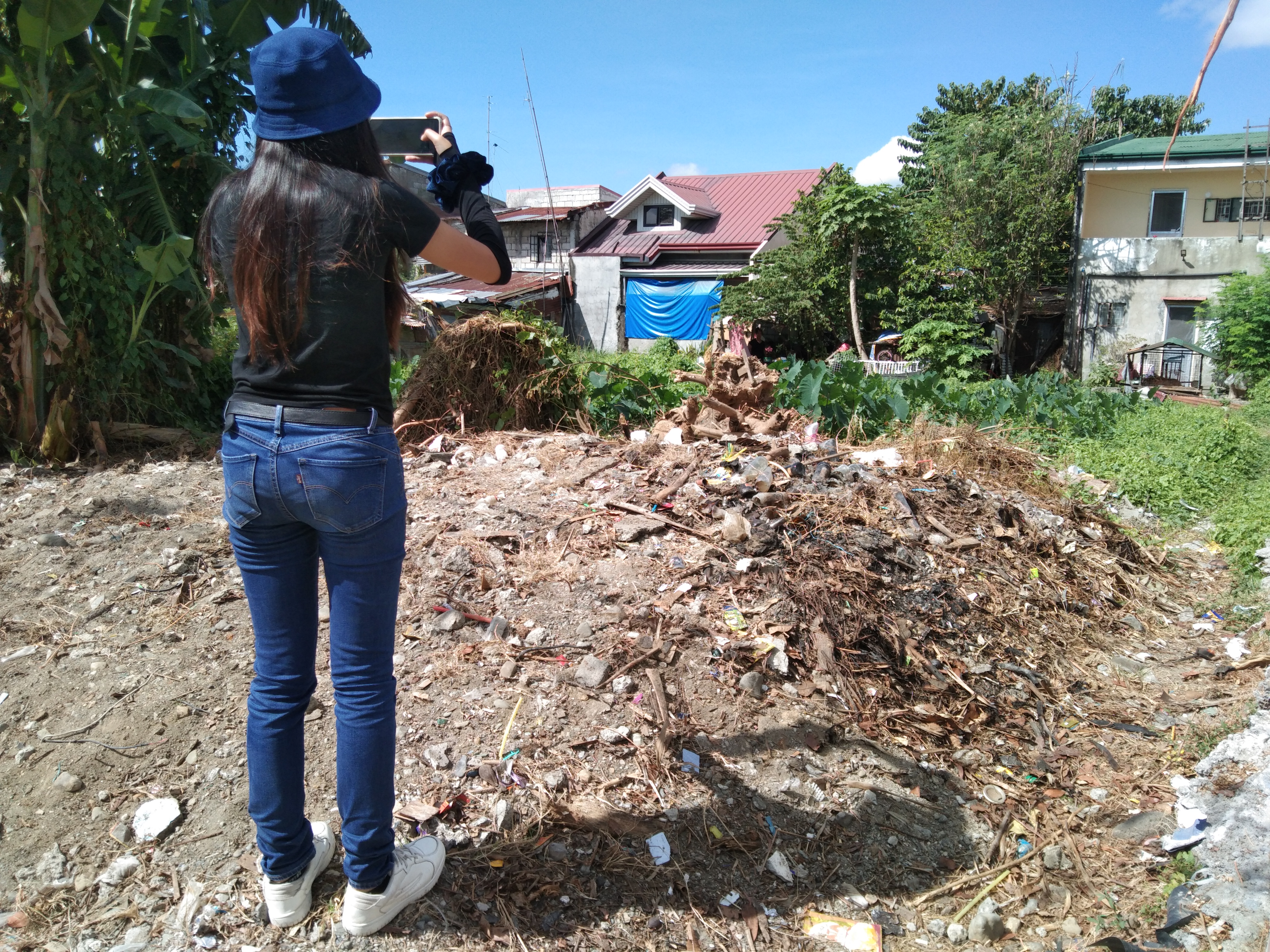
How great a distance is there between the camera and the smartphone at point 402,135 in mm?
2424

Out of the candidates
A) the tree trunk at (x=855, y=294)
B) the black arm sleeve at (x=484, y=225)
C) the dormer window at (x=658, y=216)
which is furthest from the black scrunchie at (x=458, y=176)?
the dormer window at (x=658, y=216)

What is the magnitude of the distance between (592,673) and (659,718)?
293 millimetres

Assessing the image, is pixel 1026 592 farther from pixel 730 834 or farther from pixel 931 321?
pixel 931 321

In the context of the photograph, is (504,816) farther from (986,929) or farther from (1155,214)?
(1155,214)

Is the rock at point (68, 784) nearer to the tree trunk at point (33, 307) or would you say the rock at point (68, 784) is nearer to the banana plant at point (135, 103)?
the banana plant at point (135, 103)

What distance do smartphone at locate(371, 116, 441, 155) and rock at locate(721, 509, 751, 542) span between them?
1940 millimetres

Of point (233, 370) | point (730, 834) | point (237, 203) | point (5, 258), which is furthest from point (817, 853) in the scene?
point (5, 258)

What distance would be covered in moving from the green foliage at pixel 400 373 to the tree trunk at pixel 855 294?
12.7 m

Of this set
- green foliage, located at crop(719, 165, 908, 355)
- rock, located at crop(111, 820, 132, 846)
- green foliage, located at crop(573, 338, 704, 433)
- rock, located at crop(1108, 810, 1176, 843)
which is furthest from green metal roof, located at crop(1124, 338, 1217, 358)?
rock, located at crop(111, 820, 132, 846)

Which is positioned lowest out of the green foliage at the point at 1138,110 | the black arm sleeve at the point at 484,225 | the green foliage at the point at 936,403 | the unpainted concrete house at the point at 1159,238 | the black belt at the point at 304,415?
the green foliage at the point at 936,403

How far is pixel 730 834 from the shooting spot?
230 cm

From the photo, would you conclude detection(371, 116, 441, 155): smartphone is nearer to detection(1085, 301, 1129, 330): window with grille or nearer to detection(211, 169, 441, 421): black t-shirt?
detection(211, 169, 441, 421): black t-shirt

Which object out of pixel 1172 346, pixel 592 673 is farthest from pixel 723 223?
pixel 592 673

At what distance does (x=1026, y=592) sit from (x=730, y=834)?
2.31 metres
